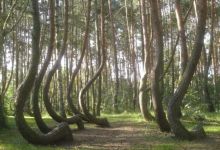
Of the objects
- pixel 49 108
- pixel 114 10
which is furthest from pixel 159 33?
pixel 114 10

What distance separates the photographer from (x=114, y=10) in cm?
3659

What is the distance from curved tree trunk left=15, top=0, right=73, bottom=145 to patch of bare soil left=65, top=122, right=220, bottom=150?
0.76m

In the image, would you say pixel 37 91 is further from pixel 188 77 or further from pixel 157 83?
pixel 188 77

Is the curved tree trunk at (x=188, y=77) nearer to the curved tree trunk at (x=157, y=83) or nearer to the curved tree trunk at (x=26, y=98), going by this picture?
the curved tree trunk at (x=157, y=83)

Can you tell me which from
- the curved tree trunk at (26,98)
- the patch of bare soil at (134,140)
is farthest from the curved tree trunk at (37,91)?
the curved tree trunk at (26,98)

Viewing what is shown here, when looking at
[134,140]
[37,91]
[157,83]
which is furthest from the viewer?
[157,83]

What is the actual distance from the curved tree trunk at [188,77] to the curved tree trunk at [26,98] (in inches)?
142

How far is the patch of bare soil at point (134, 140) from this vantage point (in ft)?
40.9

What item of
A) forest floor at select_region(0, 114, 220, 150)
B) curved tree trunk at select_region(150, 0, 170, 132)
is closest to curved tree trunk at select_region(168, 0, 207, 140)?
forest floor at select_region(0, 114, 220, 150)

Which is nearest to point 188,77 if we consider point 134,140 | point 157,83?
point 157,83

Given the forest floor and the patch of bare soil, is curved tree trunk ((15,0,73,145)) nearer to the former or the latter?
the forest floor

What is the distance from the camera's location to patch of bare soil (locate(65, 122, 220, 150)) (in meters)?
12.5

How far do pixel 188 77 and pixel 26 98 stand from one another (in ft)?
16.9

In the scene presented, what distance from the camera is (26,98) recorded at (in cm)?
1257
